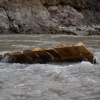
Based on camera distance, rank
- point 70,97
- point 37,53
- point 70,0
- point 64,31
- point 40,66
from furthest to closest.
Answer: point 70,0
point 64,31
point 37,53
point 40,66
point 70,97

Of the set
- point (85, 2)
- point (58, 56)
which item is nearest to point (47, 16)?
point (85, 2)

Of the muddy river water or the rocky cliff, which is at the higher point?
the muddy river water

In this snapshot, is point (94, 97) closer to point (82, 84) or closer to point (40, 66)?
point (82, 84)

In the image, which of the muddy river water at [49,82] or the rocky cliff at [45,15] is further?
the rocky cliff at [45,15]

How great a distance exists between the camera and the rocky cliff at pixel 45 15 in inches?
686

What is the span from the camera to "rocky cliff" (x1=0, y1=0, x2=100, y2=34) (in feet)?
57.2

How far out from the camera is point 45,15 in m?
20.2

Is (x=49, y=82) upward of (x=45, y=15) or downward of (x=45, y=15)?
upward

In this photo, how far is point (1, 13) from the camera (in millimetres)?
17297

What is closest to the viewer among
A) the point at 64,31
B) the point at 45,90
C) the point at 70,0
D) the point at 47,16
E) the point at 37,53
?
the point at 45,90

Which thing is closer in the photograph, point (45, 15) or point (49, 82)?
point (49, 82)

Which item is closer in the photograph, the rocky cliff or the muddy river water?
the muddy river water

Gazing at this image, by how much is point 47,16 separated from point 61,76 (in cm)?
1759

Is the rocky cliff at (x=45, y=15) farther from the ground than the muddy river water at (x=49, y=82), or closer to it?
closer to it
